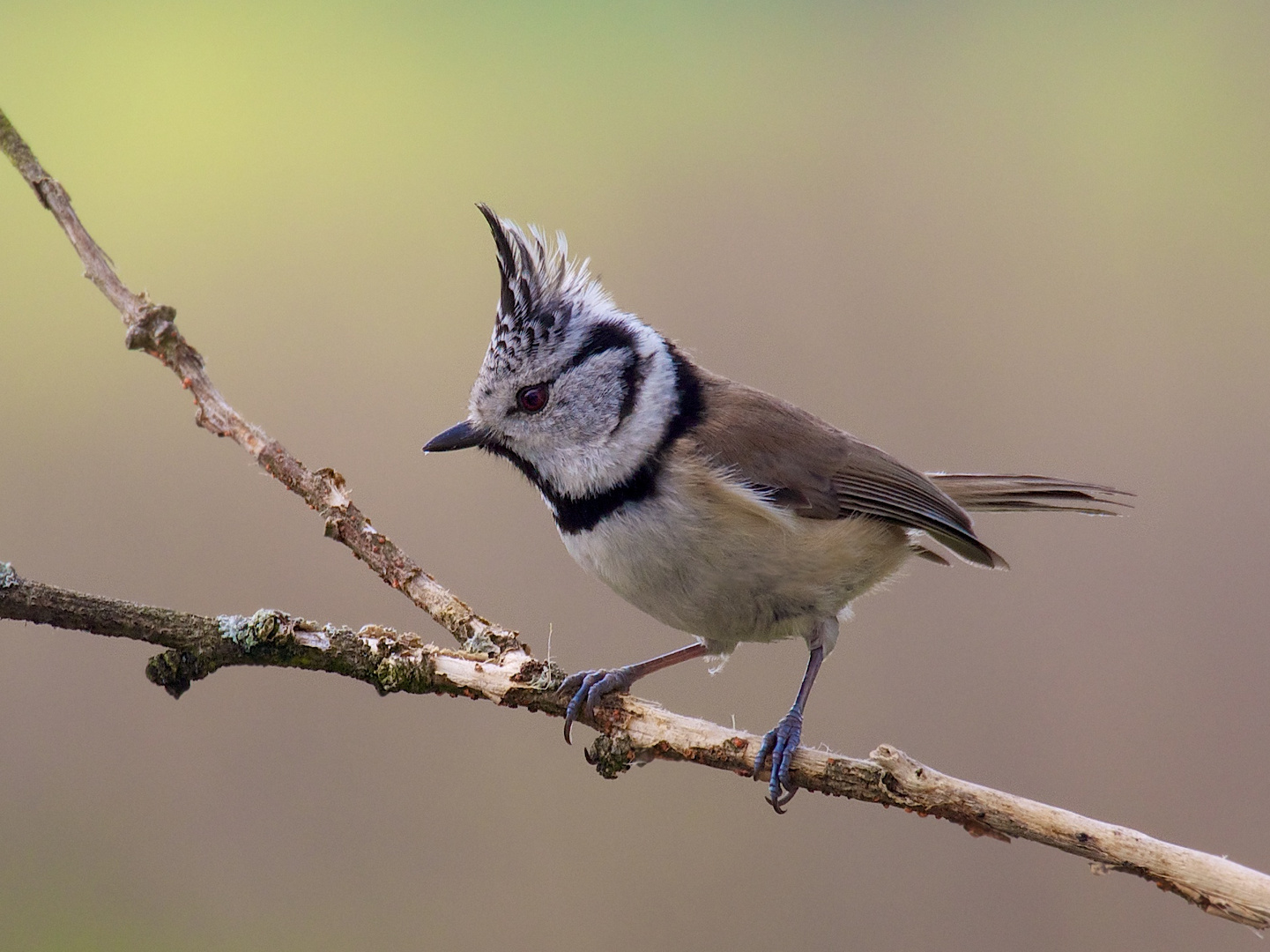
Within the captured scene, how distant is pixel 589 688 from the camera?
Result: 6.55ft

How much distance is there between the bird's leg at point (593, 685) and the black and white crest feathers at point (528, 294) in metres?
0.69

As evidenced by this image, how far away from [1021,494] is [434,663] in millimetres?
1701

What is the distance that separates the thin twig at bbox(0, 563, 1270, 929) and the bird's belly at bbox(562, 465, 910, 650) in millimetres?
299

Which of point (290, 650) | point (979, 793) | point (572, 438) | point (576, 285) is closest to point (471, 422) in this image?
point (572, 438)

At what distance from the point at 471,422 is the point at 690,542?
576 millimetres

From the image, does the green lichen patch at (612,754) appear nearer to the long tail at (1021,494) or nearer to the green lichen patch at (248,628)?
the green lichen patch at (248,628)

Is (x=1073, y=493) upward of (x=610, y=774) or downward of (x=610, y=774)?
upward

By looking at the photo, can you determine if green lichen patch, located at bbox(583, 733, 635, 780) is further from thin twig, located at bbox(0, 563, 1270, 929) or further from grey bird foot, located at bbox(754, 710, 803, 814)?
grey bird foot, located at bbox(754, 710, 803, 814)

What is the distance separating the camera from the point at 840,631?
2.51 meters

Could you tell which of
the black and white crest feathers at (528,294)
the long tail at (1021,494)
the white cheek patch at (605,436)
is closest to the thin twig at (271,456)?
the white cheek patch at (605,436)

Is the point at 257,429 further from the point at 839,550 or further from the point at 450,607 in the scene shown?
the point at 839,550

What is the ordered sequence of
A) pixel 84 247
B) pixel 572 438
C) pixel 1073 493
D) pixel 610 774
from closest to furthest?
pixel 610 774
pixel 84 247
pixel 572 438
pixel 1073 493

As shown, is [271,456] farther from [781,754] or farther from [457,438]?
[781,754]

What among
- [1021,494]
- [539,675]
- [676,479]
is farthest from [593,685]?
[1021,494]
